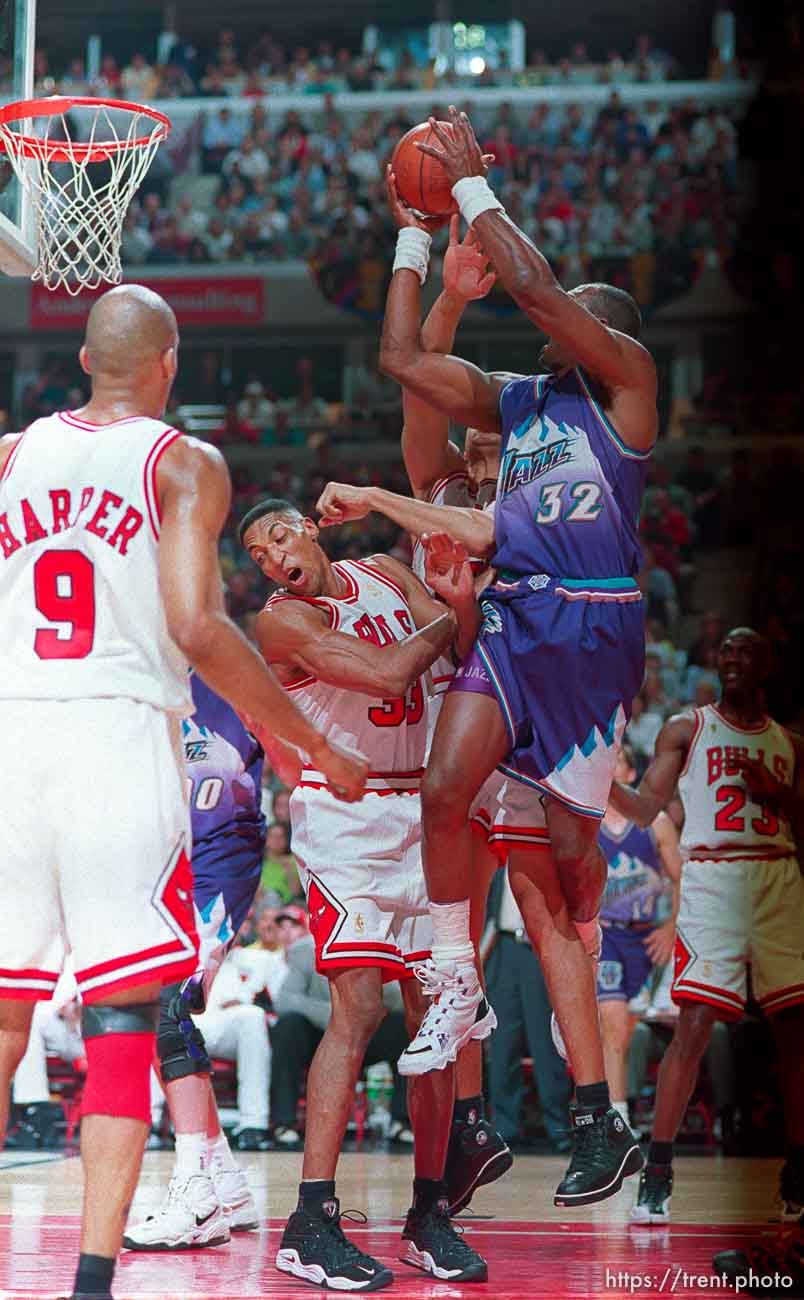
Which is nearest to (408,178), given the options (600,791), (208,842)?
(600,791)

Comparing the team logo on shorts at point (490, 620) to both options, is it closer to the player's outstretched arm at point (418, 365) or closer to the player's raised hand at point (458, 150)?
the player's outstretched arm at point (418, 365)

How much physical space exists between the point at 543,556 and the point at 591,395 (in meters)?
0.52

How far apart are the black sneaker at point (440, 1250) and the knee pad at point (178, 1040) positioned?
109cm

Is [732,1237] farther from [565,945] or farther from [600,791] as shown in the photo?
[600,791]

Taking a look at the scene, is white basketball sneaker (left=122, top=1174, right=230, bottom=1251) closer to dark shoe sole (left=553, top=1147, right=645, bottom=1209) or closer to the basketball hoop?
dark shoe sole (left=553, top=1147, right=645, bottom=1209)

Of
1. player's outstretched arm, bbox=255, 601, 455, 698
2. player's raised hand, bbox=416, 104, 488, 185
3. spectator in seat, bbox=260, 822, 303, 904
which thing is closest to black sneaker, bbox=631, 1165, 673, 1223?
player's outstretched arm, bbox=255, 601, 455, 698

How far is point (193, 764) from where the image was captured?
598cm

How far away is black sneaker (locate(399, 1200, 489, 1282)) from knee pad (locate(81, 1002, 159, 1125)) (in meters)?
1.43

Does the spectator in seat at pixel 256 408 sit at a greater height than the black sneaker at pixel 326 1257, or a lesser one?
greater

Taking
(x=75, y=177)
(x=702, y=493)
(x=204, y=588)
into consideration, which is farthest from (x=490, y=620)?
(x=702, y=493)

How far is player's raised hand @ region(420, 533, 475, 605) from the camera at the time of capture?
15.9ft

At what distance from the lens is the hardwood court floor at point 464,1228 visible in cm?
433

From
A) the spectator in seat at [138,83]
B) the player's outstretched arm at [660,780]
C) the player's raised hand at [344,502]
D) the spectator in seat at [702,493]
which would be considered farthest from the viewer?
the spectator in seat at [138,83]

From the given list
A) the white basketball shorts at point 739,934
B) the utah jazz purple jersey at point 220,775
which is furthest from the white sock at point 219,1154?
the white basketball shorts at point 739,934
